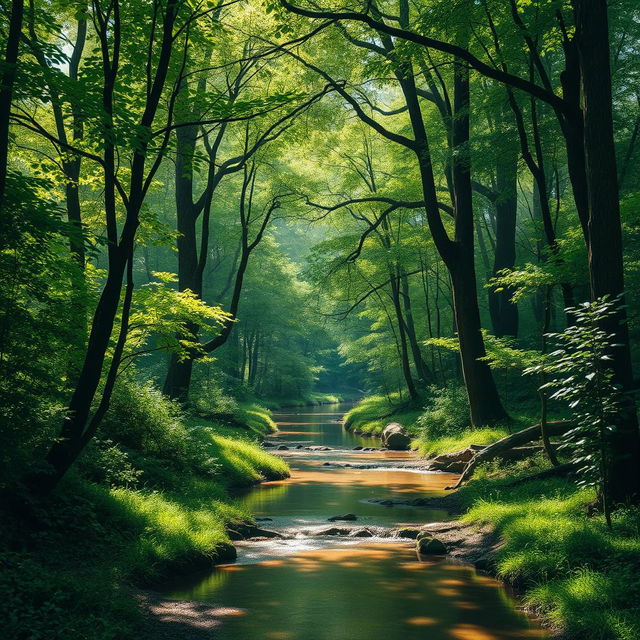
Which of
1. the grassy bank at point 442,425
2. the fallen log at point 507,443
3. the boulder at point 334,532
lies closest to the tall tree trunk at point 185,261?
the grassy bank at point 442,425

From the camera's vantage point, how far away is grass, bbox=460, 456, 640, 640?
548 centimetres

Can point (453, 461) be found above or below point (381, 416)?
below

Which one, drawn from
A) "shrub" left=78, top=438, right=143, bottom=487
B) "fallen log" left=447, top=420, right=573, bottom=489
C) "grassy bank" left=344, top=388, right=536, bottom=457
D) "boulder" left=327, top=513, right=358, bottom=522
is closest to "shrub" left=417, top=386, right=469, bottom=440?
"grassy bank" left=344, top=388, right=536, bottom=457

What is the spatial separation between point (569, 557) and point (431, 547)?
2.32 metres

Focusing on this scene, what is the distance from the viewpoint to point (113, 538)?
7.28 meters

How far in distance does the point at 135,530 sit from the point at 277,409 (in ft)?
132

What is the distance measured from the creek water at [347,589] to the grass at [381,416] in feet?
42.0

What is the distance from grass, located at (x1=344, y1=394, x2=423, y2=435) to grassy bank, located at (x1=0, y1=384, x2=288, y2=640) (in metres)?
13.5

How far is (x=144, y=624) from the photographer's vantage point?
221 inches

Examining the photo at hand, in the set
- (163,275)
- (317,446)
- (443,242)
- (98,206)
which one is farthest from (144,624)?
(317,446)

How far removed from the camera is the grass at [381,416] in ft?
84.3

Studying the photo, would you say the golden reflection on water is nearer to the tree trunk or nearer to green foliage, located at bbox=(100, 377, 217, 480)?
green foliage, located at bbox=(100, 377, 217, 480)

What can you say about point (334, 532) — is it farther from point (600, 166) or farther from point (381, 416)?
point (381, 416)

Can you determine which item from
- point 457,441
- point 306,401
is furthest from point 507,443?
point 306,401
